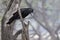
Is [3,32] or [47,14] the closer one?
[3,32]

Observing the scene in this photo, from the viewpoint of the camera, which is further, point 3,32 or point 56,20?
point 56,20

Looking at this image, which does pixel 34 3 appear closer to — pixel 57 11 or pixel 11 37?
pixel 57 11

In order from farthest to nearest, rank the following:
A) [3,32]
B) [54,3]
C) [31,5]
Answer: [54,3], [31,5], [3,32]

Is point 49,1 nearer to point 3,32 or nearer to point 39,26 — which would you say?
point 39,26

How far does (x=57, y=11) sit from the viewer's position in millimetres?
4262

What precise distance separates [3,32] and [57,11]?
268 centimetres

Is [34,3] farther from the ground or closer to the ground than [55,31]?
farther from the ground

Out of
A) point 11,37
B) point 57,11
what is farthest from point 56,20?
point 11,37

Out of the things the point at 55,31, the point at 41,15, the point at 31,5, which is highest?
the point at 31,5

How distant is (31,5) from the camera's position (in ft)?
13.4

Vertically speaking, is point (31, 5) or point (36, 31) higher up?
point (31, 5)

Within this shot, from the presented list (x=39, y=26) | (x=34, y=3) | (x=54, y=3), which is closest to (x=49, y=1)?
(x=54, y=3)

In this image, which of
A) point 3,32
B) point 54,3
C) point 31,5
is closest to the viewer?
point 3,32

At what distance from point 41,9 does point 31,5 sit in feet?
1.07
